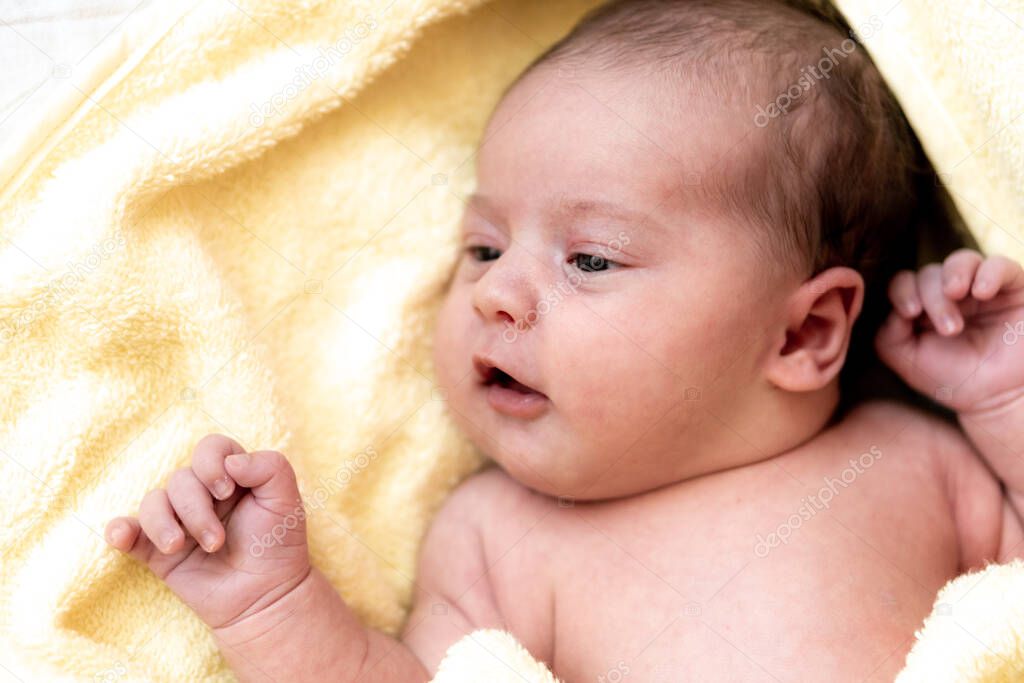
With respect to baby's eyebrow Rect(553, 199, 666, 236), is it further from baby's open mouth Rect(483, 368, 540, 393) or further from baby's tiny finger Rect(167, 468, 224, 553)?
baby's tiny finger Rect(167, 468, 224, 553)

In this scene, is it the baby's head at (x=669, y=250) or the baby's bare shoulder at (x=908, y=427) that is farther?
the baby's bare shoulder at (x=908, y=427)

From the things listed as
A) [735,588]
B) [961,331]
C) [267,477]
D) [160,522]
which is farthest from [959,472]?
[160,522]

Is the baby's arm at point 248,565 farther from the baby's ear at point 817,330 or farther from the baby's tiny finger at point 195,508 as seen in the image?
the baby's ear at point 817,330

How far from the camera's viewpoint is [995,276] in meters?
1.38

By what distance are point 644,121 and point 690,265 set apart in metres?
0.19

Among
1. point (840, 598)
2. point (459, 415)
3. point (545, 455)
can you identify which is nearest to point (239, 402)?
point (459, 415)

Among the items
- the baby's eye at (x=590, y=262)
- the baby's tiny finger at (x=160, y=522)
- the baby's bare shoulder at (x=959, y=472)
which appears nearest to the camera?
the baby's tiny finger at (x=160, y=522)

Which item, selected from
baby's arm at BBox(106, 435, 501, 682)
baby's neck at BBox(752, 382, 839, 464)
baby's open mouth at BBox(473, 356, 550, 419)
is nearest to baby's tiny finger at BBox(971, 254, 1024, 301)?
baby's neck at BBox(752, 382, 839, 464)

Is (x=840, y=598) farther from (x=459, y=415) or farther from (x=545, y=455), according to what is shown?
(x=459, y=415)

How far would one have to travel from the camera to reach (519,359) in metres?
1.33

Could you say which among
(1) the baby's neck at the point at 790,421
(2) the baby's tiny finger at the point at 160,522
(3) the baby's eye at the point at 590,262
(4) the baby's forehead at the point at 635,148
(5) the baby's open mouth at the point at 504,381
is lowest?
(1) the baby's neck at the point at 790,421

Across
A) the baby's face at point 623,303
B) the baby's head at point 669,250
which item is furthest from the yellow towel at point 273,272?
the baby's face at point 623,303

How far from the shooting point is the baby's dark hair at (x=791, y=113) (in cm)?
134

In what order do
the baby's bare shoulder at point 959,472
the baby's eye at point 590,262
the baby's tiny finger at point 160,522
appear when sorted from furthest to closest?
the baby's bare shoulder at point 959,472
the baby's eye at point 590,262
the baby's tiny finger at point 160,522
